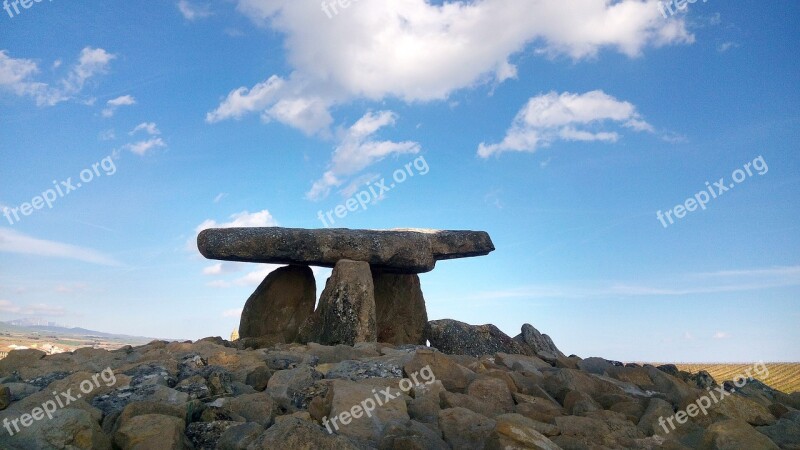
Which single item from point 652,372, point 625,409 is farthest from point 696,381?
point 625,409

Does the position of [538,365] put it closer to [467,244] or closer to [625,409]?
[625,409]

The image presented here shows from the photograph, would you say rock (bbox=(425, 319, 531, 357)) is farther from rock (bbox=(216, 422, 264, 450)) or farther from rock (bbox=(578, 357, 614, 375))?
rock (bbox=(216, 422, 264, 450))

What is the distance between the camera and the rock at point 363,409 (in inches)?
182

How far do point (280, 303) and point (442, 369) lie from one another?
7.26 meters

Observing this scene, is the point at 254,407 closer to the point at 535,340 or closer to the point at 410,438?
the point at 410,438

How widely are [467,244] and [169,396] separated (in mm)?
8452

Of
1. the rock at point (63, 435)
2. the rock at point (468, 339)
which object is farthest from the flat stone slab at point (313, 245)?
the rock at point (63, 435)

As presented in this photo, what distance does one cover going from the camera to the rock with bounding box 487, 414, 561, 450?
4.24 metres

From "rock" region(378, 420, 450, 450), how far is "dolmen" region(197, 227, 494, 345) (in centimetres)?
567

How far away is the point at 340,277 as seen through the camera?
10742mm

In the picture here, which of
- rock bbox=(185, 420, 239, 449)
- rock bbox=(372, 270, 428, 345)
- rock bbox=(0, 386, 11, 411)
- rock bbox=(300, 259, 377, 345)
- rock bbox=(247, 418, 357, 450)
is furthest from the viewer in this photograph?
rock bbox=(372, 270, 428, 345)

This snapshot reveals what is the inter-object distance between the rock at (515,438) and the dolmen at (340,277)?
19.8 ft

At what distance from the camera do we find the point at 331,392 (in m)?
5.07

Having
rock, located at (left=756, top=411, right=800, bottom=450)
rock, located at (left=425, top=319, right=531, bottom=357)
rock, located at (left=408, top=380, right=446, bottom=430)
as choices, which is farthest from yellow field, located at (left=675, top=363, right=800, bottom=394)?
rock, located at (left=408, top=380, right=446, bottom=430)
